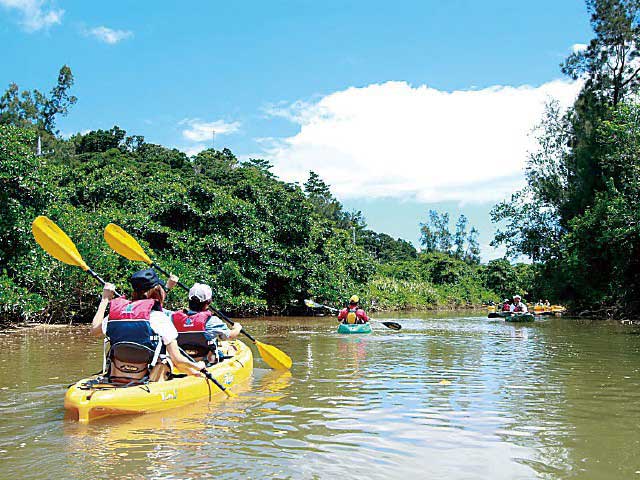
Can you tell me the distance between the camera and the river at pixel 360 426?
3959 mm

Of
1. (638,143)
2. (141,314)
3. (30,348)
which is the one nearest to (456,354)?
(141,314)

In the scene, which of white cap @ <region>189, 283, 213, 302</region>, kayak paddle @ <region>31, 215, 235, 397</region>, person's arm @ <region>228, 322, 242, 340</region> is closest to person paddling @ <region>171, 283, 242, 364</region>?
white cap @ <region>189, 283, 213, 302</region>

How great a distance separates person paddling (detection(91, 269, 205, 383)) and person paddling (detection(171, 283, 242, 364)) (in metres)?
1.05

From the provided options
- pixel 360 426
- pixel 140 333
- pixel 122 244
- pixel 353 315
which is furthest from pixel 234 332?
pixel 353 315

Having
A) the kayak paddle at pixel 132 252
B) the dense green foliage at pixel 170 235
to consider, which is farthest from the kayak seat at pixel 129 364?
the dense green foliage at pixel 170 235

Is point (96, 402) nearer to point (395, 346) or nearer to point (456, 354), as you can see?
point (456, 354)

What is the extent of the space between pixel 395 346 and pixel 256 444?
7510 millimetres

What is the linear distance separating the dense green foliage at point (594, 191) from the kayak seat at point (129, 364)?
52.9ft

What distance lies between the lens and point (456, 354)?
33.9 ft

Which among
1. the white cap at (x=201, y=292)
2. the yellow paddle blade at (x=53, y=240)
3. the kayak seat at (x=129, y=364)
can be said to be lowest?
the kayak seat at (x=129, y=364)

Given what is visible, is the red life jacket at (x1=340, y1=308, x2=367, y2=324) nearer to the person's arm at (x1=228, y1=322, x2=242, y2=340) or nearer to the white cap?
the person's arm at (x1=228, y1=322, x2=242, y2=340)

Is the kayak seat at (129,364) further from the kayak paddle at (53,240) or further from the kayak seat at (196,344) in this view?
the kayak paddle at (53,240)

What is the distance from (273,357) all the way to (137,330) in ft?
10.7

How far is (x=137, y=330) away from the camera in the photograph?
512cm
